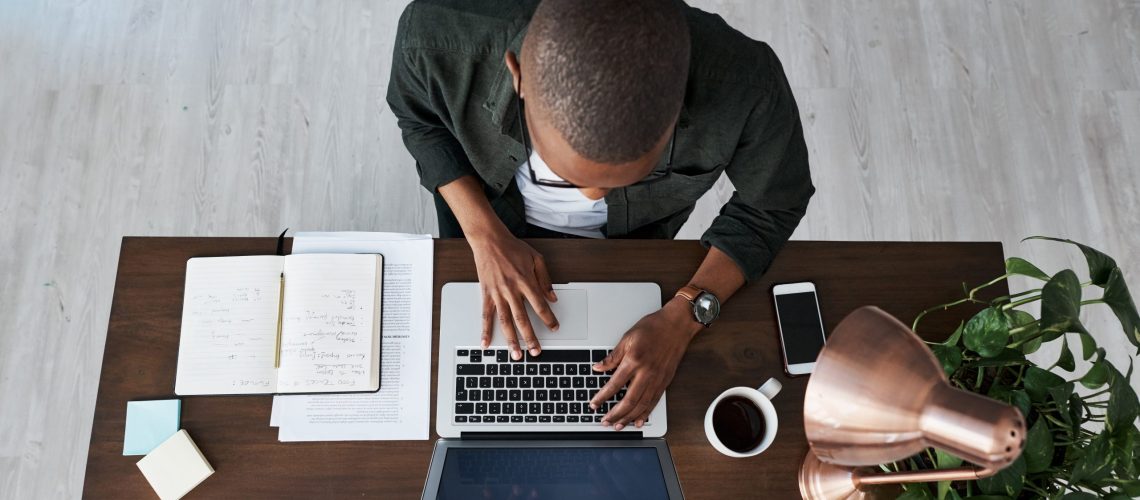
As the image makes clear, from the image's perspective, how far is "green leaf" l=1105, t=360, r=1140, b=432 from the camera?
30.6 inches

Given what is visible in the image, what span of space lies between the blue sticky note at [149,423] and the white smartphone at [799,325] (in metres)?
0.92

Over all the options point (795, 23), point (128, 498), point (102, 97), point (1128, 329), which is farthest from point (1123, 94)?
point (102, 97)

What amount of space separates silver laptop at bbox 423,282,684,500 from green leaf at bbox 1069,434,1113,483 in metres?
0.45

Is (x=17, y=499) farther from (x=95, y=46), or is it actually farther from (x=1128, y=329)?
(x=1128, y=329)

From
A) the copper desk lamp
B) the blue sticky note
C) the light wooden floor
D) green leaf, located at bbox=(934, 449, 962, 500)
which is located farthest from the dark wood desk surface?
the light wooden floor

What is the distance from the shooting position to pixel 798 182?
1.07 m

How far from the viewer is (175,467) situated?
962mm

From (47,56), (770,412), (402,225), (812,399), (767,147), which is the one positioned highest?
(767,147)

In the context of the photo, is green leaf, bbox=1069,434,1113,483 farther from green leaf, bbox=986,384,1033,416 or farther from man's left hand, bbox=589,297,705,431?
man's left hand, bbox=589,297,705,431

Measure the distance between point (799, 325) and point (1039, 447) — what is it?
0.37 meters

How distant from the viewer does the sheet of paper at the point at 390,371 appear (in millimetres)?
1007

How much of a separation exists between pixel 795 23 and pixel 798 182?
1323 millimetres

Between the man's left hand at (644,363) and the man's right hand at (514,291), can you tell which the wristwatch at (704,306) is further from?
the man's right hand at (514,291)

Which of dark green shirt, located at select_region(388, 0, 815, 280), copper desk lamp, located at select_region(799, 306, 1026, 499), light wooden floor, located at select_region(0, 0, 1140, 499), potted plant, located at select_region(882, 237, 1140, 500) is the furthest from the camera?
light wooden floor, located at select_region(0, 0, 1140, 499)
